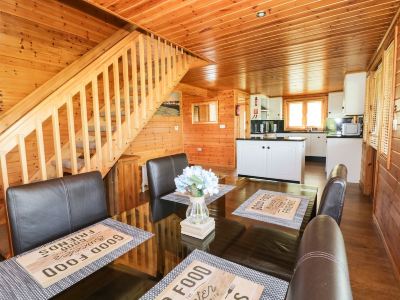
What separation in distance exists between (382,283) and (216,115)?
18.2 feet

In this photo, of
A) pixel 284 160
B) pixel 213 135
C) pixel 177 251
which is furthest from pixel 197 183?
pixel 213 135

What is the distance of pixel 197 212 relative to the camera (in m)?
1.15

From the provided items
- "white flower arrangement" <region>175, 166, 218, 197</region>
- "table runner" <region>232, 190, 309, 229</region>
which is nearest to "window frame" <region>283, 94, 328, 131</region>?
"table runner" <region>232, 190, 309, 229</region>

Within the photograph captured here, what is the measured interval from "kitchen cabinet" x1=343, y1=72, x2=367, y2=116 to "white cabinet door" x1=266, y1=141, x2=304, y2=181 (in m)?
1.19

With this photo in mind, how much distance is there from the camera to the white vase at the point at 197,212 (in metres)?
1.12

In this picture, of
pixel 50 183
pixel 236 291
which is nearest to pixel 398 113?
pixel 236 291

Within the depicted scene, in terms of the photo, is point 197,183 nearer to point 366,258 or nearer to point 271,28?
point 366,258

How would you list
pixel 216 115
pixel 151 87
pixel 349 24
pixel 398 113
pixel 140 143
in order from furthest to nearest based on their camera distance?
pixel 216 115 → pixel 140 143 → pixel 151 87 → pixel 349 24 → pixel 398 113

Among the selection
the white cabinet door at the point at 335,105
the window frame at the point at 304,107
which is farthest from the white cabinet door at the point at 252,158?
the window frame at the point at 304,107

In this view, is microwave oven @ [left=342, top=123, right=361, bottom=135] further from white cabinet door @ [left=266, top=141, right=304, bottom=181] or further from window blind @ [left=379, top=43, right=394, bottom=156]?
window blind @ [left=379, top=43, right=394, bottom=156]

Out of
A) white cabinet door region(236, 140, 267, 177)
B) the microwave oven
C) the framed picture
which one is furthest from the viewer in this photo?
the framed picture

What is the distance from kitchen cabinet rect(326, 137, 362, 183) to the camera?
456 cm

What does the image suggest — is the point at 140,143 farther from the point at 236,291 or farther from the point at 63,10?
the point at 236,291

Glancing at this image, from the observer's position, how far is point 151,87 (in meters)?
2.79
